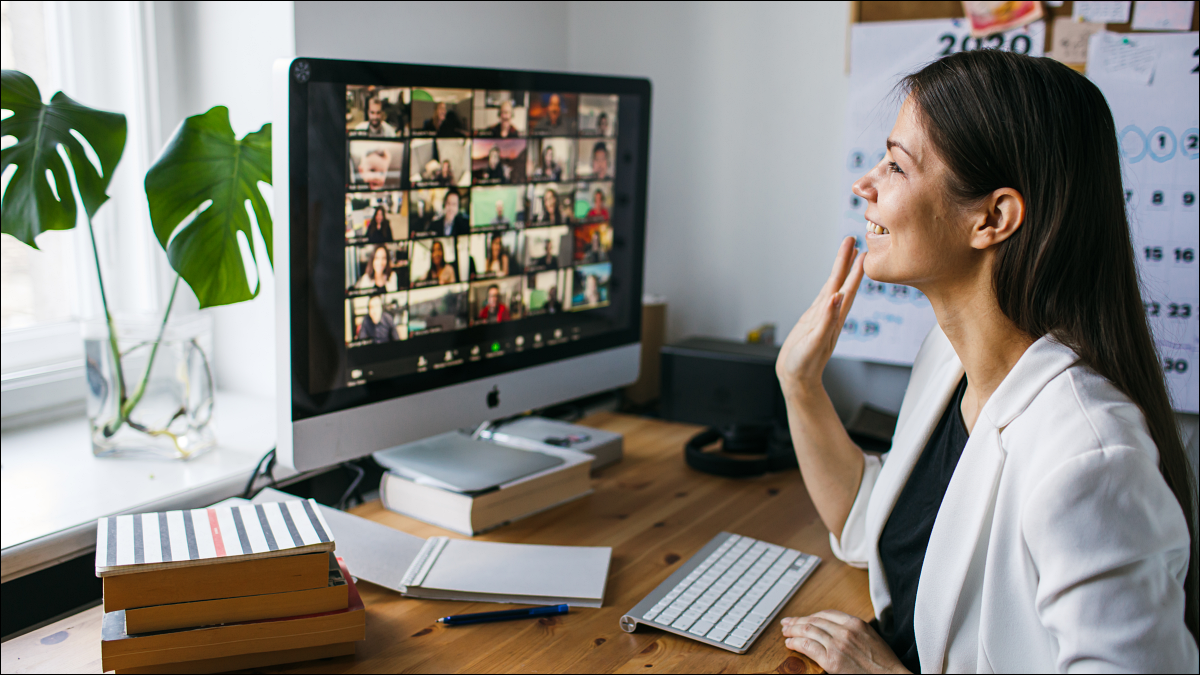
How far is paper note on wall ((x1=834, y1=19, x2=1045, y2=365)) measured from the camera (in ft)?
5.25

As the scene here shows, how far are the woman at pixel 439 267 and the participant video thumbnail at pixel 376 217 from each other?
0.18ft

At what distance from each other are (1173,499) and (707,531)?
65cm

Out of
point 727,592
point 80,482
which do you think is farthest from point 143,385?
point 727,592

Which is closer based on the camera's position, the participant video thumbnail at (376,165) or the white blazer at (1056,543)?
the white blazer at (1056,543)

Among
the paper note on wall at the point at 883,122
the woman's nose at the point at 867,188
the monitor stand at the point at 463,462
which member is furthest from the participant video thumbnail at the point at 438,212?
the paper note on wall at the point at 883,122

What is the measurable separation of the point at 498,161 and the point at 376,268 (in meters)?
0.26

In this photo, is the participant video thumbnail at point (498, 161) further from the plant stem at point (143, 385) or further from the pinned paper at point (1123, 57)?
the pinned paper at point (1123, 57)

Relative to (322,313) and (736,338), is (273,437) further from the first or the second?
(736,338)

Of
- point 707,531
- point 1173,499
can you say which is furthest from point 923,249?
point 707,531

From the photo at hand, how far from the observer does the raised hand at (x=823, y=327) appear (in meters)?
1.23

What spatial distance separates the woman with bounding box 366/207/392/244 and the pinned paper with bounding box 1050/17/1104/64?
46.4 inches

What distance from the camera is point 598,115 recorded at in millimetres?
1421

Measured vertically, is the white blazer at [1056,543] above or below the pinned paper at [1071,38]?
below

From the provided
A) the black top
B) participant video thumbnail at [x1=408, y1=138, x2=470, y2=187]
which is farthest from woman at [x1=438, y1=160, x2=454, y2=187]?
the black top
